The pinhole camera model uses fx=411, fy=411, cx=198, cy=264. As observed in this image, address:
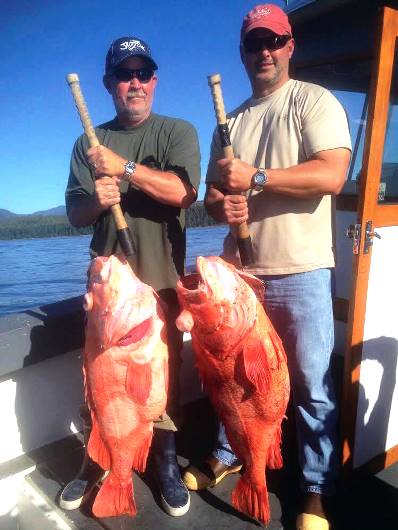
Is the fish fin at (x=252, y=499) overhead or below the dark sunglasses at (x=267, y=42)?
below

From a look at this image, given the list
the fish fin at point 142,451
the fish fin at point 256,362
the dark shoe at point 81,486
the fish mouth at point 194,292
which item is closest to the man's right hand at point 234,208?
the fish mouth at point 194,292

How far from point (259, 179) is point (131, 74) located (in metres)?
1.08

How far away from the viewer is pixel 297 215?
253 cm

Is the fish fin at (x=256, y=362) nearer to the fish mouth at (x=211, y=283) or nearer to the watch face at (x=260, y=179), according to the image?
the fish mouth at (x=211, y=283)

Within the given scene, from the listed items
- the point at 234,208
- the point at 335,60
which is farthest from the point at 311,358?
the point at 335,60

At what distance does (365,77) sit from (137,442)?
3268 millimetres

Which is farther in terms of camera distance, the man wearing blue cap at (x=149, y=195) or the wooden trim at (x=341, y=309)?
the wooden trim at (x=341, y=309)

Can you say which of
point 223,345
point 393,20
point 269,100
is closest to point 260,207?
point 269,100

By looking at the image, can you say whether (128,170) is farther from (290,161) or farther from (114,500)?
(114,500)

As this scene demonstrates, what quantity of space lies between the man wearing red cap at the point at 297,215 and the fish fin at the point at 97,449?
1.25 m

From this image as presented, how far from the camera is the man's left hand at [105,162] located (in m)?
2.29

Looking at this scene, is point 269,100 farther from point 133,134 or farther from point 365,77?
point 365,77

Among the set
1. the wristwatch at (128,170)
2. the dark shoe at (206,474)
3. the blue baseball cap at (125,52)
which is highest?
the blue baseball cap at (125,52)

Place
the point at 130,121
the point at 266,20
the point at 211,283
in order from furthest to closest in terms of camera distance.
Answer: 1. the point at 130,121
2. the point at 266,20
3. the point at 211,283
